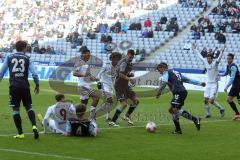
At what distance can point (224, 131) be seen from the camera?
58.6 ft

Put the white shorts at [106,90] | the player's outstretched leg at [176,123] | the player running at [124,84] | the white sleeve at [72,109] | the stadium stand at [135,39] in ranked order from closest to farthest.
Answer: the white sleeve at [72,109]
the player's outstretched leg at [176,123]
the player running at [124,84]
the white shorts at [106,90]
the stadium stand at [135,39]

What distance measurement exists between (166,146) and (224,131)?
3.85m

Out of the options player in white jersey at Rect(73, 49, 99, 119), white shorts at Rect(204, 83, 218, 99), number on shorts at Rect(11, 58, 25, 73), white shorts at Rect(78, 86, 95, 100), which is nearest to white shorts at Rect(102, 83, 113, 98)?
player in white jersey at Rect(73, 49, 99, 119)

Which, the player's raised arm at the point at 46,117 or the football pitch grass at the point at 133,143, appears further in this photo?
the player's raised arm at the point at 46,117

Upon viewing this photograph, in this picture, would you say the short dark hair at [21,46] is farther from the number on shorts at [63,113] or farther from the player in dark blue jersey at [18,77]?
the number on shorts at [63,113]

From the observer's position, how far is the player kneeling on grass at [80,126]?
51.7ft

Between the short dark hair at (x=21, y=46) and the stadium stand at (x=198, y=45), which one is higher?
the short dark hair at (x=21, y=46)

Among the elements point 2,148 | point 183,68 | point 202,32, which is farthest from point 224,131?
point 202,32

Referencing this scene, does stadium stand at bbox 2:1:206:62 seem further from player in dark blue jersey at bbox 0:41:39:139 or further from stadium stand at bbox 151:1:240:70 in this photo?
player in dark blue jersey at bbox 0:41:39:139

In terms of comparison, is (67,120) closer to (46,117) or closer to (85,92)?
(46,117)

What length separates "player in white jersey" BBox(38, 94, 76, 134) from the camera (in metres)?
16.2

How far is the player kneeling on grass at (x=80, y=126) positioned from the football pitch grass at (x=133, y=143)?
0.27 m

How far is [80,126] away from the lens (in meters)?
15.8

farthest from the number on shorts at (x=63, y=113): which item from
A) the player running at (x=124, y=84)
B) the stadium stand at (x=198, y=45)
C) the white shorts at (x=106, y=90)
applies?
the stadium stand at (x=198, y=45)
